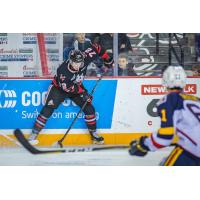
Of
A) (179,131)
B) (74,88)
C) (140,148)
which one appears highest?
(74,88)

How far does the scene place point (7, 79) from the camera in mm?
4555

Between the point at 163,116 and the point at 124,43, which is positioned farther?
the point at 124,43

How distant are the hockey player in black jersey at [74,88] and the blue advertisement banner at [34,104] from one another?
0.15ft

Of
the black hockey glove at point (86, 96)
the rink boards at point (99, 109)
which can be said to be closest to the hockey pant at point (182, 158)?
the rink boards at point (99, 109)

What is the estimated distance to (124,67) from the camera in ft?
15.0

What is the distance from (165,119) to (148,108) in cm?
83

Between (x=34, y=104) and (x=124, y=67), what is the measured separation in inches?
35.5

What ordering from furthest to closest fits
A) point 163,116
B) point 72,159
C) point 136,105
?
point 136,105 < point 72,159 < point 163,116

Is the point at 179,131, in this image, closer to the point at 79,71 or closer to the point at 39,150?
the point at 79,71

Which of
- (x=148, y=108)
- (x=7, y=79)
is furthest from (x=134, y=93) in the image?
(x=7, y=79)

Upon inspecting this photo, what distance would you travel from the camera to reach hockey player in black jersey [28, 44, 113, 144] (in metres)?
4.53

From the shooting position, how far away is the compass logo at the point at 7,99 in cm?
458

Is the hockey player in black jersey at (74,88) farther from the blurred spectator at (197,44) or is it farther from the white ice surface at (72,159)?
the blurred spectator at (197,44)

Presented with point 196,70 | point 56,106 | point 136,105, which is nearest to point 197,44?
point 196,70
